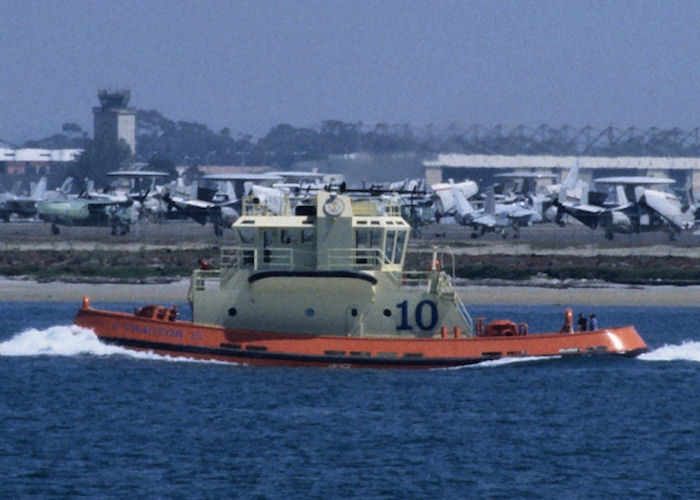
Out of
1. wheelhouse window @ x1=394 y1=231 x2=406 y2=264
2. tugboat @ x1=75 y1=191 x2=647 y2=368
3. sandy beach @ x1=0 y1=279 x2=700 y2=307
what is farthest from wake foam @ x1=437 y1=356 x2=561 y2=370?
sandy beach @ x1=0 y1=279 x2=700 y2=307

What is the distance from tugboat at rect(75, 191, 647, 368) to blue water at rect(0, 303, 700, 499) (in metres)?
0.79

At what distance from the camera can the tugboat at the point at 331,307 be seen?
→ 4522 centimetres

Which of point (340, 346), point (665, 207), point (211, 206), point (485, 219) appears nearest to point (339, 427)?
point (340, 346)

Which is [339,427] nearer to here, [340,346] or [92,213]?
[340,346]

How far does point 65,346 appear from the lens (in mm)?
51062

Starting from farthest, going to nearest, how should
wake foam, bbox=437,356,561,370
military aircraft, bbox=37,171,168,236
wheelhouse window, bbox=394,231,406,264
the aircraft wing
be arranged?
military aircraft, bbox=37,171,168,236
the aircraft wing
wake foam, bbox=437,356,561,370
wheelhouse window, bbox=394,231,406,264

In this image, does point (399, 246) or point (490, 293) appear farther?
point (490, 293)

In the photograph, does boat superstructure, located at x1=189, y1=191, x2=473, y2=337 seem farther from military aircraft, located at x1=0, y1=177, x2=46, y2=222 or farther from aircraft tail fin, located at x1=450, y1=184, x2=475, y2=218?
military aircraft, located at x1=0, y1=177, x2=46, y2=222

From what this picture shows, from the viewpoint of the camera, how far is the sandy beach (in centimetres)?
7712

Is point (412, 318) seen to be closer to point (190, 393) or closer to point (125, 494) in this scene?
point (190, 393)

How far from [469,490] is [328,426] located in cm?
749

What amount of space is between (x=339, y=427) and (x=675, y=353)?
19.3 meters

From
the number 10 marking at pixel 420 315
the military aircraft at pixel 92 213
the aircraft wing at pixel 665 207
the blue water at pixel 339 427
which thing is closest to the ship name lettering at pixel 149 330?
the blue water at pixel 339 427

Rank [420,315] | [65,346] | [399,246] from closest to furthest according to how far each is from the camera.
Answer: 1. [420,315]
2. [399,246]
3. [65,346]
